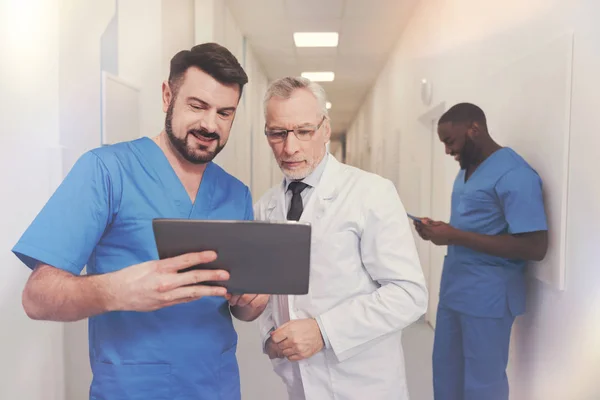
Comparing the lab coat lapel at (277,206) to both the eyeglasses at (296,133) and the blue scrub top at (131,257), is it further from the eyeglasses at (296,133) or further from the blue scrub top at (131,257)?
the blue scrub top at (131,257)

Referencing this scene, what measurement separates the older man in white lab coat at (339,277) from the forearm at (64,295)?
1.40 feet

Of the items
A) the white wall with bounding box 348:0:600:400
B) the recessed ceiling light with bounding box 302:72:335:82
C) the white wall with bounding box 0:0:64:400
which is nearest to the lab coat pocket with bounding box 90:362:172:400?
the white wall with bounding box 0:0:64:400

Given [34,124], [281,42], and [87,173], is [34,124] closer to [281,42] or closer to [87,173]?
[87,173]

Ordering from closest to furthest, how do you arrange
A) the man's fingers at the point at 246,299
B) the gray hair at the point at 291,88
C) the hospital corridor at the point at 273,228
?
1. the hospital corridor at the point at 273,228
2. the man's fingers at the point at 246,299
3. the gray hair at the point at 291,88

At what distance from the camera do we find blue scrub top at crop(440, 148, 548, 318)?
1.61 meters

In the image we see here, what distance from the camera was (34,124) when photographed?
1352 mm

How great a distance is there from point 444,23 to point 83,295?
267 centimetres

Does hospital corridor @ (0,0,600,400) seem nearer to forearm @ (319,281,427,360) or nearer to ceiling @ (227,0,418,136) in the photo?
forearm @ (319,281,427,360)

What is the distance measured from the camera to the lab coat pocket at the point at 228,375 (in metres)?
1.06

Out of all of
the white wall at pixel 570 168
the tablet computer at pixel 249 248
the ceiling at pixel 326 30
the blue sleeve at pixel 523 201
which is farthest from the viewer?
the ceiling at pixel 326 30

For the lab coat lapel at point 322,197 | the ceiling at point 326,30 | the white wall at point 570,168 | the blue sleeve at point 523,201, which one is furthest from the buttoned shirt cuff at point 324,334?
the ceiling at point 326,30

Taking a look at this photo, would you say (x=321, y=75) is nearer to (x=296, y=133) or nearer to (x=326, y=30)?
(x=326, y=30)

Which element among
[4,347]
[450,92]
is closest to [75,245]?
[4,347]

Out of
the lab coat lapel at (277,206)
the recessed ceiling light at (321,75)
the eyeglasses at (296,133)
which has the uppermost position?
the recessed ceiling light at (321,75)
